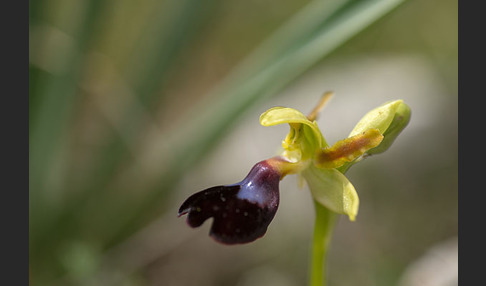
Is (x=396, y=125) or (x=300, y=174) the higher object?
(x=396, y=125)

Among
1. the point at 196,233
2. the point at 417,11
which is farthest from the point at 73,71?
the point at 417,11

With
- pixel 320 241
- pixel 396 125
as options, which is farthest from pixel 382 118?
pixel 320 241

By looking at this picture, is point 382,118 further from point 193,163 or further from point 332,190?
point 193,163

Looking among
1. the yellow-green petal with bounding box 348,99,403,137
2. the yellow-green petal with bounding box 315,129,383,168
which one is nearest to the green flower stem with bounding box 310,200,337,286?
the yellow-green petal with bounding box 315,129,383,168

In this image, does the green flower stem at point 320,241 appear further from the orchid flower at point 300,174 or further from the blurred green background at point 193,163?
the blurred green background at point 193,163

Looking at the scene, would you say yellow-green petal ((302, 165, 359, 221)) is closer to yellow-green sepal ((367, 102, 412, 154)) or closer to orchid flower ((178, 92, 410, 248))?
orchid flower ((178, 92, 410, 248))
